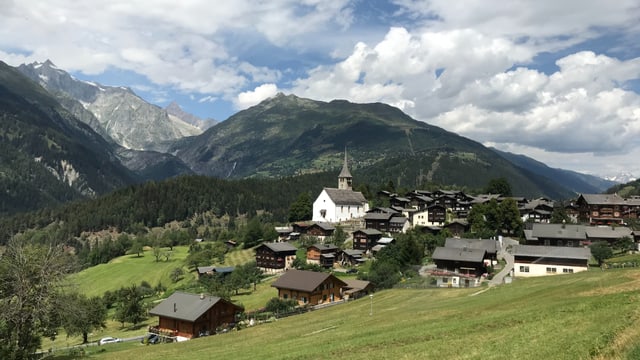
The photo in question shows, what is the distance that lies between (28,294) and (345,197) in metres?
114

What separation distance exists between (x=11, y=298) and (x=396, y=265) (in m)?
62.0

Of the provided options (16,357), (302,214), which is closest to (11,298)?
(16,357)

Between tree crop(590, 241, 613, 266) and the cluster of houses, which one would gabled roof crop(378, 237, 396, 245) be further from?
tree crop(590, 241, 613, 266)

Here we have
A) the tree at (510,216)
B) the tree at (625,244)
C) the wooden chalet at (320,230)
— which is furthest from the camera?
the wooden chalet at (320,230)

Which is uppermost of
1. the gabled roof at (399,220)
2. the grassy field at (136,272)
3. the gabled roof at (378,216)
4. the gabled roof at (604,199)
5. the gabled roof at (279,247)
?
the gabled roof at (604,199)

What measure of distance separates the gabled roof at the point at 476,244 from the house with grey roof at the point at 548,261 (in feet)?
26.0

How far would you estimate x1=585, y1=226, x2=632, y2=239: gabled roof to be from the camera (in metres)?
95.9

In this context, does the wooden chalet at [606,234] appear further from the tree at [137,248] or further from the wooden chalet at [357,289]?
the tree at [137,248]

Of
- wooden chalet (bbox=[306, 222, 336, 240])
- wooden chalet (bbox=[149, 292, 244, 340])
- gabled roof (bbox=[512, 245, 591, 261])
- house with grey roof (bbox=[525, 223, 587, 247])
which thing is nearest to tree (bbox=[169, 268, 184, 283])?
wooden chalet (bbox=[306, 222, 336, 240])

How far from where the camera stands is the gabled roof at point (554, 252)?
7588 centimetres

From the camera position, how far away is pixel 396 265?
286 ft

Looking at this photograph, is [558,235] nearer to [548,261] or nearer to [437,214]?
[548,261]

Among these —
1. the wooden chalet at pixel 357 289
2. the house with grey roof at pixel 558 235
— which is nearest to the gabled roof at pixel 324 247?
the wooden chalet at pixel 357 289

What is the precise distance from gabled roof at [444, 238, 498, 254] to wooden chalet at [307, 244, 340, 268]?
2852 centimetres
